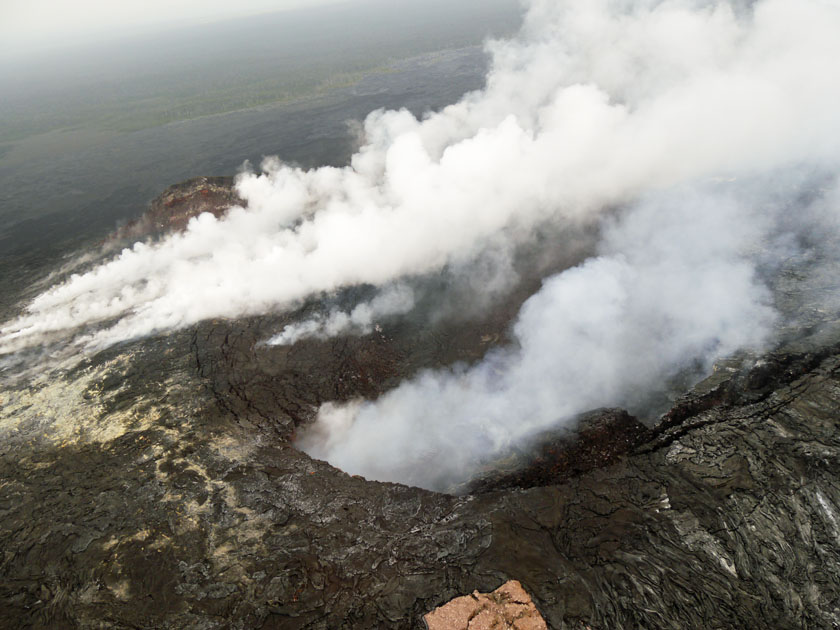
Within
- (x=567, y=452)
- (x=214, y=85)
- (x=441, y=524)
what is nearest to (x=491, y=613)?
(x=441, y=524)

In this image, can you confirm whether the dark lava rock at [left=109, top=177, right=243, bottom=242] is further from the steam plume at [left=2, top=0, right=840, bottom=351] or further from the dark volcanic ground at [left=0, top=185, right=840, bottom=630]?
the dark volcanic ground at [left=0, top=185, right=840, bottom=630]

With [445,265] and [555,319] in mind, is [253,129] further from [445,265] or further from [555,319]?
[555,319]

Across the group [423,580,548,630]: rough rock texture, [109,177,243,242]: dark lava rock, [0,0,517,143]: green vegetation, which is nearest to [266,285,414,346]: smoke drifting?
[423,580,548,630]: rough rock texture

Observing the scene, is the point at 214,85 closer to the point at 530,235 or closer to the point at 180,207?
the point at 180,207

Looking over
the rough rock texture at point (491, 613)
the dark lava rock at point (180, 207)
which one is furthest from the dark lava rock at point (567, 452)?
the dark lava rock at point (180, 207)

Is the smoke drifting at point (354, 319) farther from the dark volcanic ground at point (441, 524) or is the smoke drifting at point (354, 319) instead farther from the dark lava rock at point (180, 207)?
the dark lava rock at point (180, 207)

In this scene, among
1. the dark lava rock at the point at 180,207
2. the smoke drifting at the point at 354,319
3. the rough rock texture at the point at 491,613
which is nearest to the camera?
the rough rock texture at the point at 491,613

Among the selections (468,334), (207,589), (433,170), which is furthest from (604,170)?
(207,589)
